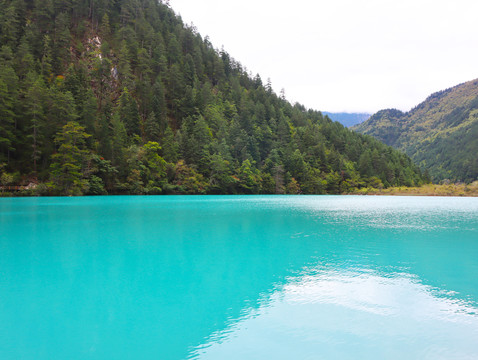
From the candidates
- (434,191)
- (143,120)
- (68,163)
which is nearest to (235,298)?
(68,163)

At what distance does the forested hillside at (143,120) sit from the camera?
163 ft

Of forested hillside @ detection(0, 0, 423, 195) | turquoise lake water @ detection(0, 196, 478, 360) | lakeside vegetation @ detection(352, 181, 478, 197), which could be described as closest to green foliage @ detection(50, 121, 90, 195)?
forested hillside @ detection(0, 0, 423, 195)

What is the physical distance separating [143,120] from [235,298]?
73.7m

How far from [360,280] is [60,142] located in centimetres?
5333

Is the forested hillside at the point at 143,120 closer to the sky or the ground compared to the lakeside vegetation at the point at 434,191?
closer to the sky

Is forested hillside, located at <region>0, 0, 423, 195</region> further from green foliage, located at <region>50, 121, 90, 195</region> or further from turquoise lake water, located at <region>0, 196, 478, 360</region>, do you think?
turquoise lake water, located at <region>0, 196, 478, 360</region>

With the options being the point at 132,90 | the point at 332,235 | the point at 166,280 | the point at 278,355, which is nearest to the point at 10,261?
the point at 166,280

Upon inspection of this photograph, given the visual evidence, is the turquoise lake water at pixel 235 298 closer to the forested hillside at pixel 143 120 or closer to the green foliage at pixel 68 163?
the green foliage at pixel 68 163

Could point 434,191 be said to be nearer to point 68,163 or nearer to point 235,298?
point 68,163

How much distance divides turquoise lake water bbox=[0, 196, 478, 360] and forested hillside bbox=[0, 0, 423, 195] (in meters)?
40.7

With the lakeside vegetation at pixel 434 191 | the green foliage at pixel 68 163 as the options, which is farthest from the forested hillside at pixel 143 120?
the lakeside vegetation at pixel 434 191

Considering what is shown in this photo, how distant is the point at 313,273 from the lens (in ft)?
32.5

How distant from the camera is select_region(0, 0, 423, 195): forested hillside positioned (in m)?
49.6

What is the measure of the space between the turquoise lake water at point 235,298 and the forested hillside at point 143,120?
40667 mm
